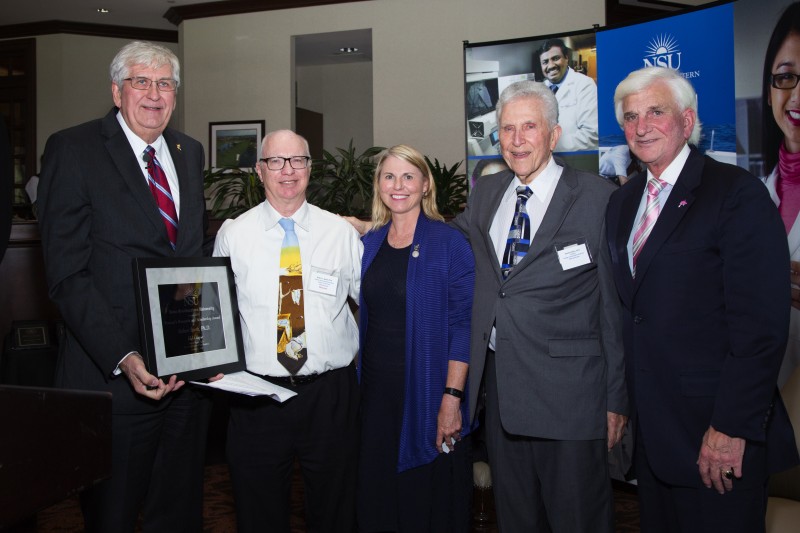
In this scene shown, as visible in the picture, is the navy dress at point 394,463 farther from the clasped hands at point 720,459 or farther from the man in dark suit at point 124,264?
the clasped hands at point 720,459

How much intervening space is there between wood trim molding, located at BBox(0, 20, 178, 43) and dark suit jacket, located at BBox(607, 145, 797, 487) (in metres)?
9.13

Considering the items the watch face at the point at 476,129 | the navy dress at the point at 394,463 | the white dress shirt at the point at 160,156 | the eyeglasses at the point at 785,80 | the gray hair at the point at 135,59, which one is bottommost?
the navy dress at the point at 394,463

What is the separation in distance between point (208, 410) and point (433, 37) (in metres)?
6.42

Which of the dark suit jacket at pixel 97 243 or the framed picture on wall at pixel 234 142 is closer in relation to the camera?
the dark suit jacket at pixel 97 243

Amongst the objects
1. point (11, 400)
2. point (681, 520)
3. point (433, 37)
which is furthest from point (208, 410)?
point (433, 37)

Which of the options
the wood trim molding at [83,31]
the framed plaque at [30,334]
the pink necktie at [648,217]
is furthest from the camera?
the wood trim molding at [83,31]

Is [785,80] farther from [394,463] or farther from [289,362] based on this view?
[289,362]

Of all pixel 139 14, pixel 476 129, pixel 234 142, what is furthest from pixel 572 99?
pixel 139 14

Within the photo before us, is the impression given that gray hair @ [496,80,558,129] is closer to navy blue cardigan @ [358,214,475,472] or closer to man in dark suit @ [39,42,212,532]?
navy blue cardigan @ [358,214,475,472]

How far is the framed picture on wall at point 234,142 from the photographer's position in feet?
28.1

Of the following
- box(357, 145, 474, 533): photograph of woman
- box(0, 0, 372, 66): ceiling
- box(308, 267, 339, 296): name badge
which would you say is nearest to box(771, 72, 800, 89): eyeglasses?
box(357, 145, 474, 533): photograph of woman

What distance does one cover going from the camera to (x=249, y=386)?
2096 millimetres

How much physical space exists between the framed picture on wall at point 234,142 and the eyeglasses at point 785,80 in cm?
635

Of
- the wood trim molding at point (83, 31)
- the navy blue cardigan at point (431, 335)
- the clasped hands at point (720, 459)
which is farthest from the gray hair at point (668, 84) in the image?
the wood trim molding at point (83, 31)
